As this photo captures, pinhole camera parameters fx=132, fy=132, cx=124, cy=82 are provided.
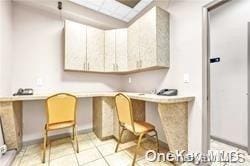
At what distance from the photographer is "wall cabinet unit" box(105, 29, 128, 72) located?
113 inches

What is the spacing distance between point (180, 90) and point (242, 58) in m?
1.26

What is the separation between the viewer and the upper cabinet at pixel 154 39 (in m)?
2.02

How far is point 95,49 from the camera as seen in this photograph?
2777 millimetres

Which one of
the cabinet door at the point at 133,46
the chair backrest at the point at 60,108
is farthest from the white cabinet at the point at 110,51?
the chair backrest at the point at 60,108

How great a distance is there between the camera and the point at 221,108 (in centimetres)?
249

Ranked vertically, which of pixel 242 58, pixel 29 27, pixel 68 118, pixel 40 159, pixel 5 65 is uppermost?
pixel 29 27

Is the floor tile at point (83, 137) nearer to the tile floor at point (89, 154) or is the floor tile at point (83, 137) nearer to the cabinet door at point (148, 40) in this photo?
the tile floor at point (89, 154)

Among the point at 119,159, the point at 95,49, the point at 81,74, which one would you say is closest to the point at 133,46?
the point at 95,49

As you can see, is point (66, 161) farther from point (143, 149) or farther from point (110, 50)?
point (110, 50)

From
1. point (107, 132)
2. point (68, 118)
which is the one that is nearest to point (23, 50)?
point (68, 118)

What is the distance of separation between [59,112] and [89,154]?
775 millimetres

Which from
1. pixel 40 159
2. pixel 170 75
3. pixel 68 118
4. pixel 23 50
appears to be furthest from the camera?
pixel 23 50

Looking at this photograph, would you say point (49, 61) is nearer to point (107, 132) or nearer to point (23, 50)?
point (23, 50)

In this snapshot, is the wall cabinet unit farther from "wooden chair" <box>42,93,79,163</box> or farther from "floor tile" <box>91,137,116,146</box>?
"floor tile" <box>91,137,116,146</box>
